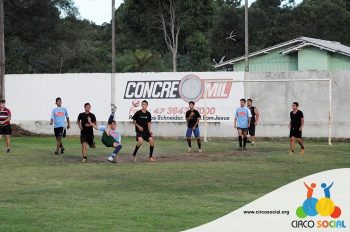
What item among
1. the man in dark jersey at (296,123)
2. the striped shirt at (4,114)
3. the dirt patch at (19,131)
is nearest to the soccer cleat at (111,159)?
the striped shirt at (4,114)

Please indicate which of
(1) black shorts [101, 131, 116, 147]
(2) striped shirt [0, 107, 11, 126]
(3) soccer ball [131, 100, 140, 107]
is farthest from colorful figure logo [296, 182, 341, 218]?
(3) soccer ball [131, 100, 140, 107]

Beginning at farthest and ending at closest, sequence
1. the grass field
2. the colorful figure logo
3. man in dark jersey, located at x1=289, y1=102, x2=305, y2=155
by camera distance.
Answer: man in dark jersey, located at x1=289, y1=102, x2=305, y2=155
the grass field
the colorful figure logo

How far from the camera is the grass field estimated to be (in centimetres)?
1227

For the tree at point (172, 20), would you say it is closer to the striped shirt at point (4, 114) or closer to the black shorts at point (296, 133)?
the striped shirt at point (4, 114)

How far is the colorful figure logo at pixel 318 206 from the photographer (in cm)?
585

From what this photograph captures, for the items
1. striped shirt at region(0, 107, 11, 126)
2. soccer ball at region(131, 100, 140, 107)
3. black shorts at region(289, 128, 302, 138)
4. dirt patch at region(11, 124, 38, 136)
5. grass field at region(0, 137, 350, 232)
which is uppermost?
soccer ball at region(131, 100, 140, 107)

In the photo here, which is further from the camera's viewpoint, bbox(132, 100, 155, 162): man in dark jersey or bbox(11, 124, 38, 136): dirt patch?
bbox(11, 124, 38, 136): dirt patch

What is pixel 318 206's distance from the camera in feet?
19.3

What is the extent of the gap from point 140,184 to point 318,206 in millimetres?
11818

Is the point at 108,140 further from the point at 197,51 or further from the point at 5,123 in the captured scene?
the point at 197,51

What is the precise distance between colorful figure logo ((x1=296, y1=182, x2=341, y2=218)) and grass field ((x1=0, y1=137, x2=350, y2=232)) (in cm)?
537

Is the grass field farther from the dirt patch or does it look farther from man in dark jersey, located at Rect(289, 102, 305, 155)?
the dirt patch

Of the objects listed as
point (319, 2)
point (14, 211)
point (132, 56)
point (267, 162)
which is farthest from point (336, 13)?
point (14, 211)

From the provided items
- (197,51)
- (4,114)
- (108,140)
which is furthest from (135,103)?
(197,51)
